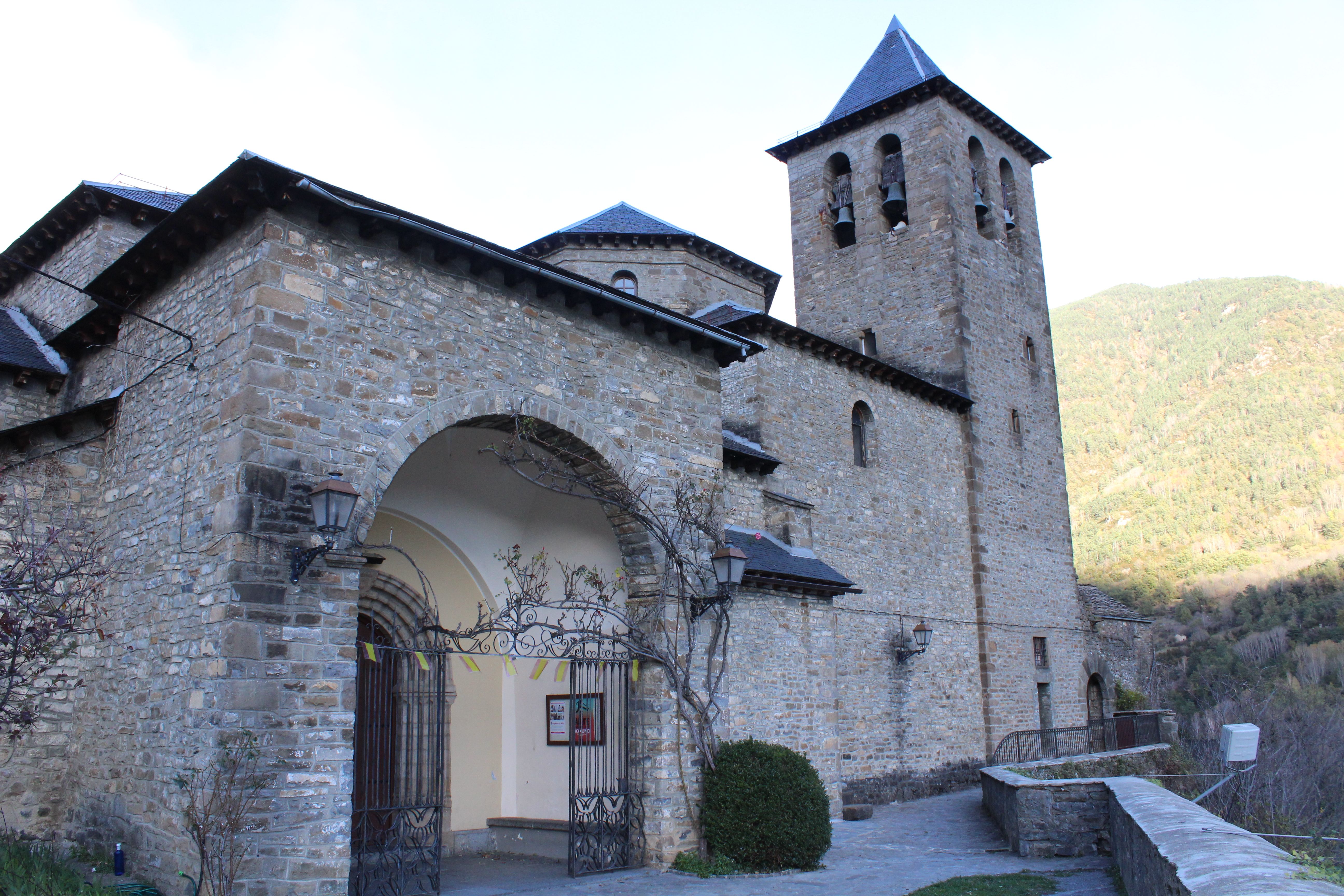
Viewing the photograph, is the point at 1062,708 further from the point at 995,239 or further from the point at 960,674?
the point at 995,239

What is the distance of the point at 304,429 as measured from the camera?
6.86 meters

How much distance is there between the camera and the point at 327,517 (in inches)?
254

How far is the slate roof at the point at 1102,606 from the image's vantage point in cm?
2148

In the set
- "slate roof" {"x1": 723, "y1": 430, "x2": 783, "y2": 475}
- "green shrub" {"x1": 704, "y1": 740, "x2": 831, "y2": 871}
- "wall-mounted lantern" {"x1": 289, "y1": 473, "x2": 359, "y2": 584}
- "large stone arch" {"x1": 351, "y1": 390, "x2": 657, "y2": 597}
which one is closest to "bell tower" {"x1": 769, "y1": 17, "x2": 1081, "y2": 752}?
"slate roof" {"x1": 723, "y1": 430, "x2": 783, "y2": 475}

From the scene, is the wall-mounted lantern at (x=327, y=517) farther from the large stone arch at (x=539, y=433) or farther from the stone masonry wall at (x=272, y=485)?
the large stone arch at (x=539, y=433)

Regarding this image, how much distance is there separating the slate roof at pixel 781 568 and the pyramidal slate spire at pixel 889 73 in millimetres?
12562

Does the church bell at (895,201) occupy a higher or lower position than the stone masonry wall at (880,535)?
higher

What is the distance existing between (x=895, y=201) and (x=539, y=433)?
557 inches

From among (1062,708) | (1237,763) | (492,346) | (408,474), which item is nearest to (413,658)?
(408,474)

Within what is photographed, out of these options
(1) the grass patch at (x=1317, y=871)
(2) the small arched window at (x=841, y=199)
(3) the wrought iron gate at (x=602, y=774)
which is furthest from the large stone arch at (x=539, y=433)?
(2) the small arched window at (x=841, y=199)

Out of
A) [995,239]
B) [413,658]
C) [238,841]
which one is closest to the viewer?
[238,841]

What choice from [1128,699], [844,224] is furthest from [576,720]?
[1128,699]

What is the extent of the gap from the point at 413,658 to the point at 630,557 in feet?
7.70

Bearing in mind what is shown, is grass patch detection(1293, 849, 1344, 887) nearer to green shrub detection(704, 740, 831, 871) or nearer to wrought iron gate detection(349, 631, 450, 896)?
green shrub detection(704, 740, 831, 871)
